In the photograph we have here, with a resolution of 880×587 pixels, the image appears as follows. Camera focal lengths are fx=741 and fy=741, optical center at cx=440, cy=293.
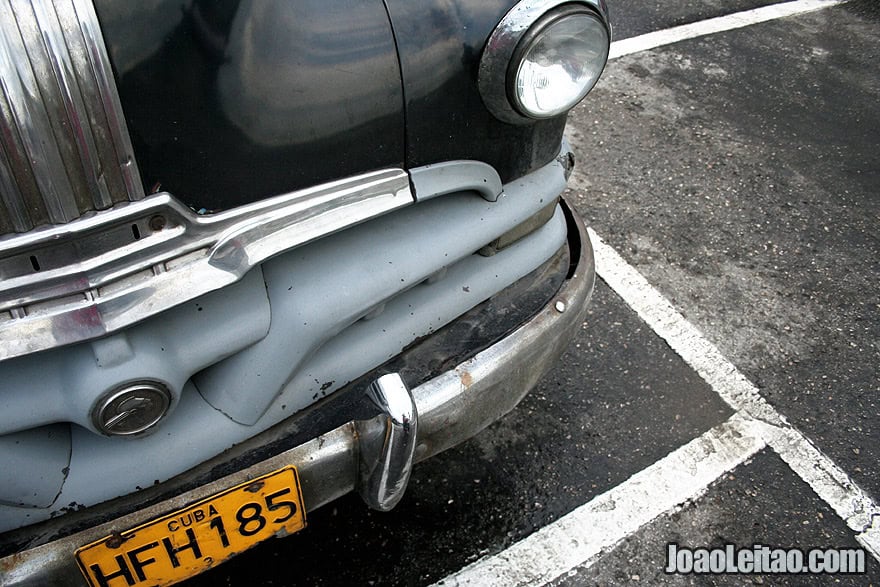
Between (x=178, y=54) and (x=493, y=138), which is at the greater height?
(x=178, y=54)

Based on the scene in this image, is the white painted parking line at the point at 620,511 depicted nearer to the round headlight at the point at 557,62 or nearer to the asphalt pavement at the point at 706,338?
the asphalt pavement at the point at 706,338

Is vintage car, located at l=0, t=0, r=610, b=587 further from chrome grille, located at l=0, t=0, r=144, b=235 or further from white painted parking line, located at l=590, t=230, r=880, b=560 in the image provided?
white painted parking line, located at l=590, t=230, r=880, b=560

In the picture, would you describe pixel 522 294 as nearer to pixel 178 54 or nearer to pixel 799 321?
pixel 178 54

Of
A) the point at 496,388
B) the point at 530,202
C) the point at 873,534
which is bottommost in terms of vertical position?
the point at 873,534

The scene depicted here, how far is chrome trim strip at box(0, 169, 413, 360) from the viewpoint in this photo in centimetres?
115

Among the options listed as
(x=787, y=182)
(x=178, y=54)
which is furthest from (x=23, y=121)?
(x=787, y=182)

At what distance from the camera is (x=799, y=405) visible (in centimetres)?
255

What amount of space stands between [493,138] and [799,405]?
1640 millimetres

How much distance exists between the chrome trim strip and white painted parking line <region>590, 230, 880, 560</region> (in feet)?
5.71

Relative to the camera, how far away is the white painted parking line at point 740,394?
2254mm

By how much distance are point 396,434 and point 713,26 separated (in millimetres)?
4304

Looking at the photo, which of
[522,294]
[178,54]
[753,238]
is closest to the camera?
[178,54]

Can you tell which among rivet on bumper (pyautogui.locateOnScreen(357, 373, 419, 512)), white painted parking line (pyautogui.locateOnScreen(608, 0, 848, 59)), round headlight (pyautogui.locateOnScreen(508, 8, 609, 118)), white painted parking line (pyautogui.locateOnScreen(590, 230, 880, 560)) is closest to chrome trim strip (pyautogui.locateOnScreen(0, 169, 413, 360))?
rivet on bumper (pyautogui.locateOnScreen(357, 373, 419, 512))

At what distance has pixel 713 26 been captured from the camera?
187 inches
